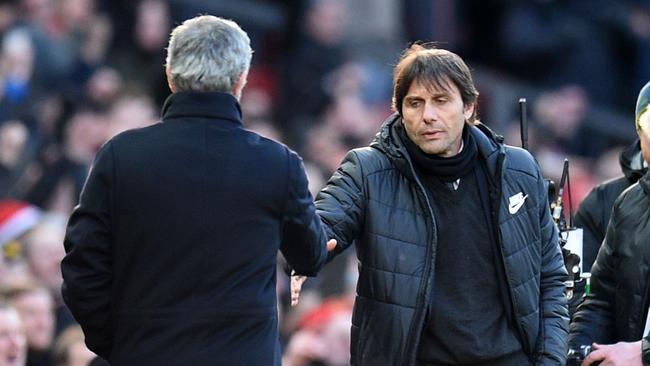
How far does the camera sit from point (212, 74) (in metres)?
5.12

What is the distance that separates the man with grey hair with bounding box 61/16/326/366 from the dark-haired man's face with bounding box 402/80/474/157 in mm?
855

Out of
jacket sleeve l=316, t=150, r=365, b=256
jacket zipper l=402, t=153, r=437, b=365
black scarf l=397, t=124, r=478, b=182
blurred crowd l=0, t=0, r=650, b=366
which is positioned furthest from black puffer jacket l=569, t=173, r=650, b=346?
blurred crowd l=0, t=0, r=650, b=366

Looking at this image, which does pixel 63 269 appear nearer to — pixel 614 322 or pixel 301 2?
pixel 614 322

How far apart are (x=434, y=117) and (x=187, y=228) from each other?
116cm

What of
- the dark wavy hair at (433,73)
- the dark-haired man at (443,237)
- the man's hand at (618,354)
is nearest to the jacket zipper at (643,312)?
the man's hand at (618,354)

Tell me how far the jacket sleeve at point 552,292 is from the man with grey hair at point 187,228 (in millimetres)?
1209

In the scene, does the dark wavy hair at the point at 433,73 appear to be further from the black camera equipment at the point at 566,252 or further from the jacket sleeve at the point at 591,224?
the jacket sleeve at the point at 591,224

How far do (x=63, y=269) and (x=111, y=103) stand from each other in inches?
258

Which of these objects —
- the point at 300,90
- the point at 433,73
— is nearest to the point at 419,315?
the point at 433,73

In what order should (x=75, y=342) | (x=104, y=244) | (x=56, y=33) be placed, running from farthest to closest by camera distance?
(x=56, y=33) < (x=75, y=342) < (x=104, y=244)

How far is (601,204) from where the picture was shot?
6.93 metres

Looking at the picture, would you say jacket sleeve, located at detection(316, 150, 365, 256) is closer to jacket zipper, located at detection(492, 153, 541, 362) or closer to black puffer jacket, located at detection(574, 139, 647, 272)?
jacket zipper, located at detection(492, 153, 541, 362)

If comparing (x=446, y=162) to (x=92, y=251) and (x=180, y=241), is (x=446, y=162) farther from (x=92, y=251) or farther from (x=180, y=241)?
(x=92, y=251)

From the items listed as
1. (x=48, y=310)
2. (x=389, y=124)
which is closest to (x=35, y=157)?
(x=48, y=310)
